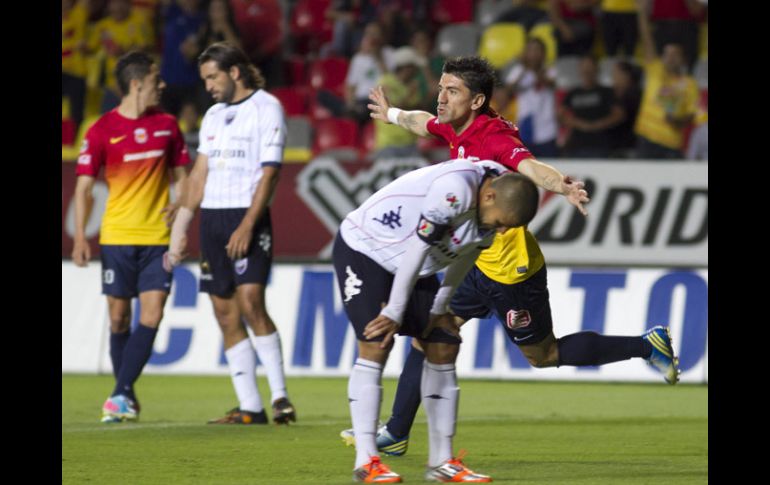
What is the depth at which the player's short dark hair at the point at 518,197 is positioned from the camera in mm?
6492

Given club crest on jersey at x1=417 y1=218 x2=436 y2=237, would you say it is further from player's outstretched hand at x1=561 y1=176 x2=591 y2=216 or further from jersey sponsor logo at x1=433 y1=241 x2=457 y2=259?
player's outstretched hand at x1=561 y1=176 x2=591 y2=216

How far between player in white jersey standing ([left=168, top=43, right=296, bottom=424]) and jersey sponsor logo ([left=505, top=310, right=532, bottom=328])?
6.76 ft

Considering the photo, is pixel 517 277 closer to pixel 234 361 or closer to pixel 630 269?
pixel 234 361

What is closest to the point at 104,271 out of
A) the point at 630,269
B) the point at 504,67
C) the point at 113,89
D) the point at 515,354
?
the point at 515,354

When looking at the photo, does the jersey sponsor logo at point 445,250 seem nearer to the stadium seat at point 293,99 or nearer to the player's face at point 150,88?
the player's face at point 150,88

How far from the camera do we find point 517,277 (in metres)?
8.38

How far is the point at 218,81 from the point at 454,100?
2521 millimetres

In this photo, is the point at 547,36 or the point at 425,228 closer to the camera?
the point at 425,228

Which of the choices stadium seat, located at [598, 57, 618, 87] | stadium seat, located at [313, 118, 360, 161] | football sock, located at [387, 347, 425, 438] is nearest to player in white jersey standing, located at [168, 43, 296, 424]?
football sock, located at [387, 347, 425, 438]

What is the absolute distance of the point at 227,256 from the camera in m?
9.80

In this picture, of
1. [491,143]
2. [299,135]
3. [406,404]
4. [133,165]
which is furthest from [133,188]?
[299,135]

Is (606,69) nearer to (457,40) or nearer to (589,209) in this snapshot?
(457,40)

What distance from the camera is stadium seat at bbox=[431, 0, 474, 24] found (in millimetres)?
20203

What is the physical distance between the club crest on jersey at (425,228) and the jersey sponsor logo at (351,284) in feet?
1.94
